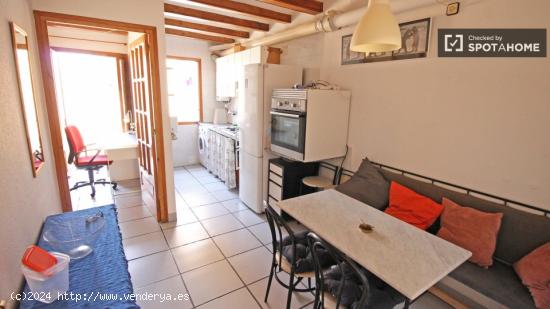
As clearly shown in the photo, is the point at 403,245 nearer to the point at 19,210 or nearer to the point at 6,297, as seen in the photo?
the point at 6,297

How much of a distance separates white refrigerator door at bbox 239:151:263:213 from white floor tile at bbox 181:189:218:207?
1.64 ft

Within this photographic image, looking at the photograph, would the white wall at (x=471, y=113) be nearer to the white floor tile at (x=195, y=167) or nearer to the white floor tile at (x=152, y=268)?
the white floor tile at (x=152, y=268)

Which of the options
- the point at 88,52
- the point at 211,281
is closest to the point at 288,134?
the point at 211,281

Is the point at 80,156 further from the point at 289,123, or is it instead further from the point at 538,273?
the point at 538,273

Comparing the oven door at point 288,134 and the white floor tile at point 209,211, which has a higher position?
the oven door at point 288,134

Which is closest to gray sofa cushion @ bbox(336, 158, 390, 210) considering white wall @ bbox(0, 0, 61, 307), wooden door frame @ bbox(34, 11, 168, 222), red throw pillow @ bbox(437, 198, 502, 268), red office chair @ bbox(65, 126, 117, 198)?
red throw pillow @ bbox(437, 198, 502, 268)

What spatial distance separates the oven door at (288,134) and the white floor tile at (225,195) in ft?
3.90

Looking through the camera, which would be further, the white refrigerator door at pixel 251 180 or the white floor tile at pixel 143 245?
the white refrigerator door at pixel 251 180

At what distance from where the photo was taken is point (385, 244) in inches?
61.1

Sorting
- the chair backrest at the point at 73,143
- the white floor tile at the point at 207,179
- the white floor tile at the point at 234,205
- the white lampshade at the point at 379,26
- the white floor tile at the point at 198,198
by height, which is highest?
the white lampshade at the point at 379,26

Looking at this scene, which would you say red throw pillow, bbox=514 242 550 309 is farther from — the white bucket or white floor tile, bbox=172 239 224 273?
the white bucket

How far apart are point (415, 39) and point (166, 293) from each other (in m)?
2.91

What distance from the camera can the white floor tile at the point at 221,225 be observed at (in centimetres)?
303

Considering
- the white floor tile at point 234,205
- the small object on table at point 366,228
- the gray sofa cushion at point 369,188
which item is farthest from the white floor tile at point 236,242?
the small object on table at point 366,228
